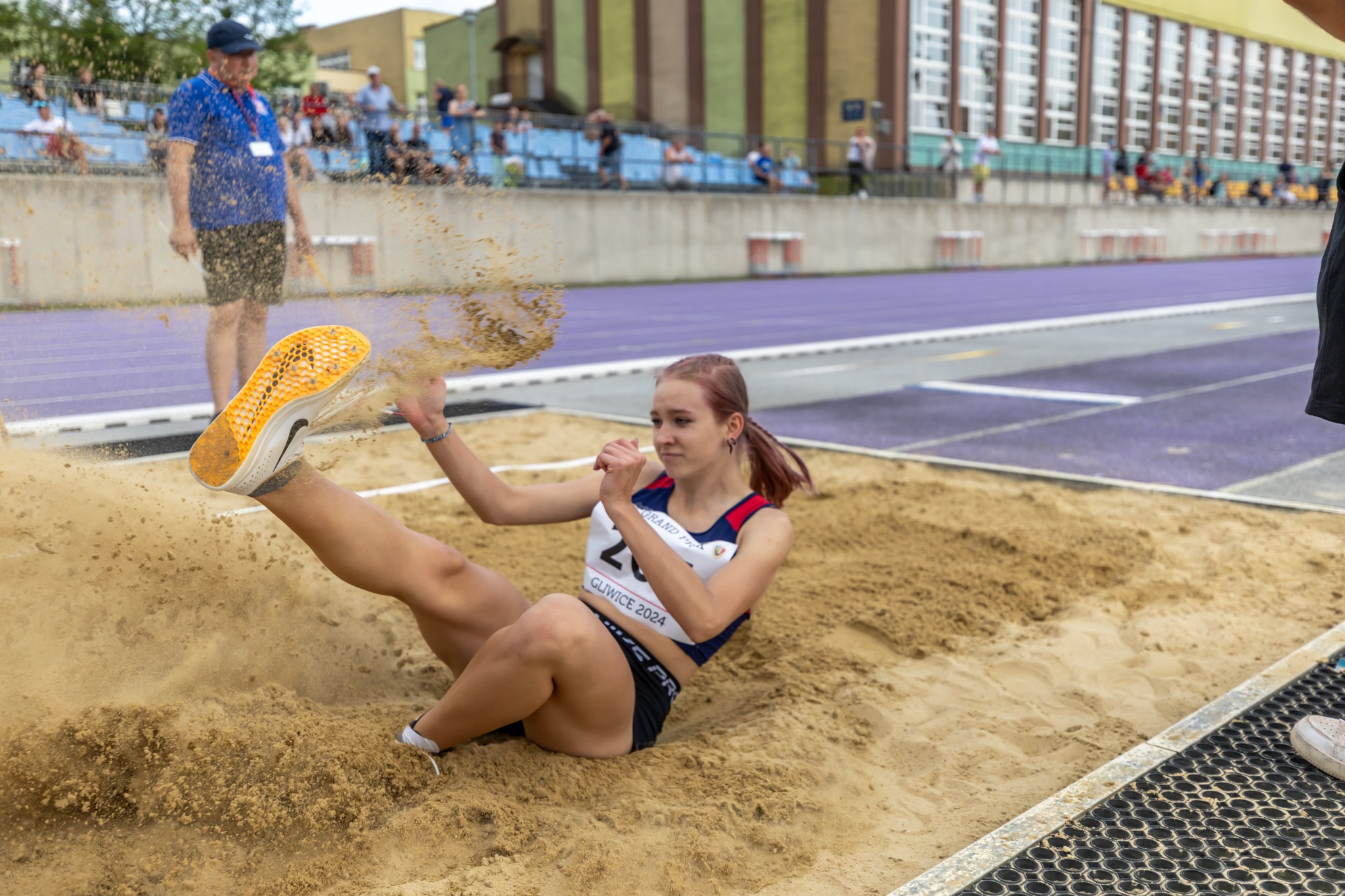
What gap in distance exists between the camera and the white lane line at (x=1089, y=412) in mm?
6945

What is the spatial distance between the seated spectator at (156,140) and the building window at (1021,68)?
32.6 metres

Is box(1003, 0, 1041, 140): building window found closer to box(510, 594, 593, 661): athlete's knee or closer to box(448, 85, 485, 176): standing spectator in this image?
box(448, 85, 485, 176): standing spectator

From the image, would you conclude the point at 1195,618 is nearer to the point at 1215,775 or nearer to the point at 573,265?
the point at 1215,775

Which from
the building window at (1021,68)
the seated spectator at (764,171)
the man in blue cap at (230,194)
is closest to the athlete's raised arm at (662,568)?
the man in blue cap at (230,194)

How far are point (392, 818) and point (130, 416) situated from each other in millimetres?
5485

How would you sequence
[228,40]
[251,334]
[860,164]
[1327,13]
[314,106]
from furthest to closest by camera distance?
1. [860,164]
2. [314,106]
3. [251,334]
4. [228,40]
5. [1327,13]

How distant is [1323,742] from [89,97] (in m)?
16.7

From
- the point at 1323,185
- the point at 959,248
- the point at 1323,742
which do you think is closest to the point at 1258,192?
the point at 1323,185

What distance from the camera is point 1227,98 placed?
52.5 m

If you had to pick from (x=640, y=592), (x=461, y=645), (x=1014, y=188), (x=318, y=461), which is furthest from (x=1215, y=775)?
(x=1014, y=188)

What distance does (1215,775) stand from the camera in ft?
8.23

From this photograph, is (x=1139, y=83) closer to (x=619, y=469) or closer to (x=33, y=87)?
(x=33, y=87)

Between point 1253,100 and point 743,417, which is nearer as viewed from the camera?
point 743,417

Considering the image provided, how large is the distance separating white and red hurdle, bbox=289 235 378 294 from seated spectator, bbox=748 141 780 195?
38.9 feet
